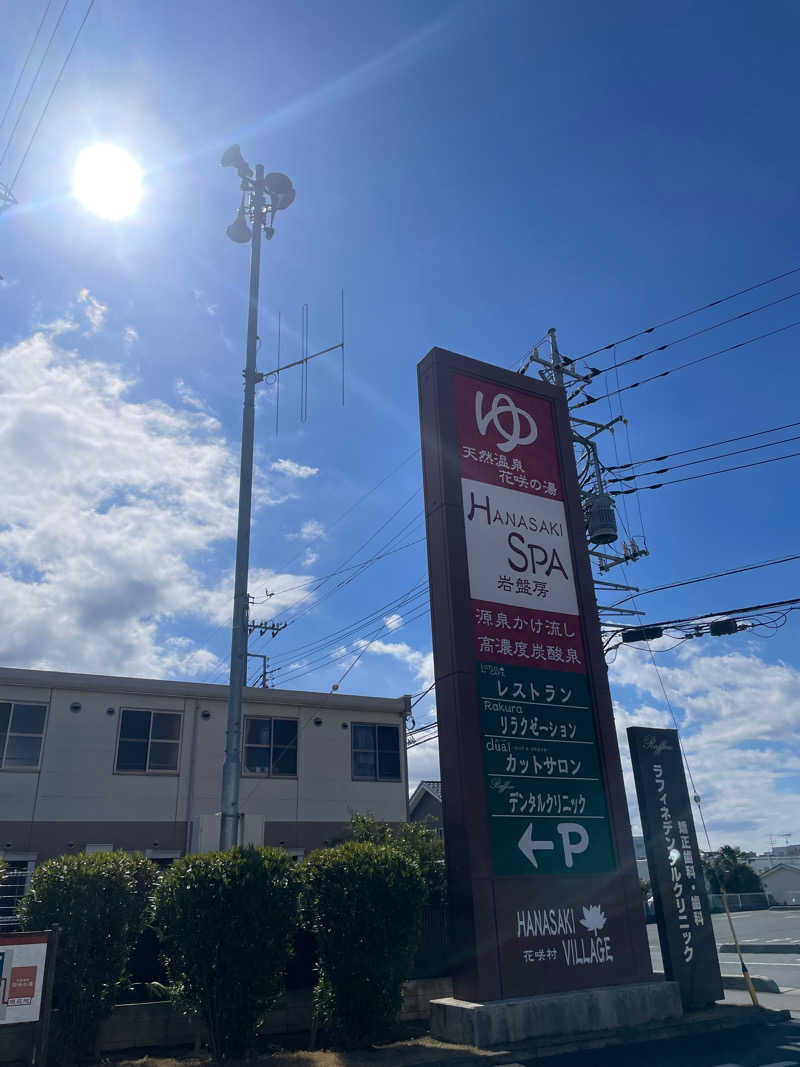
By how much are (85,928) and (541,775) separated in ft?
22.2

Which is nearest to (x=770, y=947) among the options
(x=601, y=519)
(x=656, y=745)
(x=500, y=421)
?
(x=601, y=519)

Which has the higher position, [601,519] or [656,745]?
[601,519]

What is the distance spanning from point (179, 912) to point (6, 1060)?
2.52 m

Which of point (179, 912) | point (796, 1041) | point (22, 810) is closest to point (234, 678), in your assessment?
point (179, 912)

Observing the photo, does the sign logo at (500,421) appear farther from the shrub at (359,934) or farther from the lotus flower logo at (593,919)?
the lotus flower logo at (593,919)

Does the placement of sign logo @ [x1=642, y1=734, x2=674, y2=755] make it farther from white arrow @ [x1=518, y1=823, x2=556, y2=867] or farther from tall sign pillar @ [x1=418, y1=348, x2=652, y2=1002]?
white arrow @ [x1=518, y1=823, x2=556, y2=867]

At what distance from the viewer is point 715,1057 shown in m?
10.1

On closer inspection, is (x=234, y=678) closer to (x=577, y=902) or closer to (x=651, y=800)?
(x=577, y=902)

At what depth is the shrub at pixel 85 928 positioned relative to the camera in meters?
9.45

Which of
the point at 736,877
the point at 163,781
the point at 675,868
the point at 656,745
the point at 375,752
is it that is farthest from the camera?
the point at 736,877

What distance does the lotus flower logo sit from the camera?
11617 mm

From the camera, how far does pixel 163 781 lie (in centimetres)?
2266

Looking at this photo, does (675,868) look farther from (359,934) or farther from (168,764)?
(168,764)

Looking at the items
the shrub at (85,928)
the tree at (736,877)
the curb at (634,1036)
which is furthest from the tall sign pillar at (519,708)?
the tree at (736,877)
